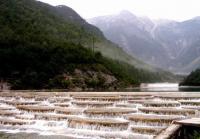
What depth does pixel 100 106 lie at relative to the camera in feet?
91.3

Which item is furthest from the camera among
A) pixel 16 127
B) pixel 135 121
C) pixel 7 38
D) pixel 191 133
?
pixel 7 38

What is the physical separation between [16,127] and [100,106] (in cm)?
670

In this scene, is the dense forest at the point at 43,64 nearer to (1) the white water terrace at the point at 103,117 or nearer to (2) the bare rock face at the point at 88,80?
(2) the bare rock face at the point at 88,80

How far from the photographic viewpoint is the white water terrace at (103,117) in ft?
66.7

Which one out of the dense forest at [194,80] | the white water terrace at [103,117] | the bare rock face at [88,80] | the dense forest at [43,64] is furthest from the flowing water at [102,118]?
the dense forest at [194,80]

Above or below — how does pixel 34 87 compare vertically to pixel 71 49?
below

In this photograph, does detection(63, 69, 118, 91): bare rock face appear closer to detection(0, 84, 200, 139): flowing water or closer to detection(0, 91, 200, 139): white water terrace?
detection(0, 91, 200, 139): white water terrace

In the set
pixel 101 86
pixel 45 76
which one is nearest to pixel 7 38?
pixel 45 76

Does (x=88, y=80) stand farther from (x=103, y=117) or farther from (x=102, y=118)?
(x=102, y=118)

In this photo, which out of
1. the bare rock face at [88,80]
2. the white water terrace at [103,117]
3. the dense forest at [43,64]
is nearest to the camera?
the white water terrace at [103,117]

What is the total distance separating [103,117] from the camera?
23.7 metres

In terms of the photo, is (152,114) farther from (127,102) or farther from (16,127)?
(16,127)

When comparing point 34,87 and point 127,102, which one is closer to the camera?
point 127,102

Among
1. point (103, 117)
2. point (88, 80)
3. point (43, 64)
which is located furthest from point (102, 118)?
point (88, 80)
